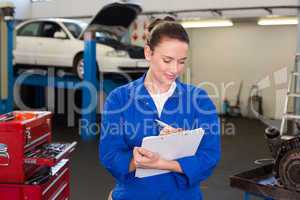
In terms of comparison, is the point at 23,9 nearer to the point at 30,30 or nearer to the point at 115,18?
the point at 30,30

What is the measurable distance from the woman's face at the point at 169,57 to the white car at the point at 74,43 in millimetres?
4944

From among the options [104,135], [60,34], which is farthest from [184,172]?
[60,34]

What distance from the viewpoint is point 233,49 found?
414 inches

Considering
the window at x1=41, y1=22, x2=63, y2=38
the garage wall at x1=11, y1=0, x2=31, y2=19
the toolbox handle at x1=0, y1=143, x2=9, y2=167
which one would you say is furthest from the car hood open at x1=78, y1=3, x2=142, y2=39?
the garage wall at x1=11, y1=0, x2=31, y2=19

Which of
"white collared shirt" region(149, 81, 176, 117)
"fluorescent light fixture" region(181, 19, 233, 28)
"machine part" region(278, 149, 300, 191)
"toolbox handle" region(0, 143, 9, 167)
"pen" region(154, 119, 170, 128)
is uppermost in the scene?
"fluorescent light fixture" region(181, 19, 233, 28)

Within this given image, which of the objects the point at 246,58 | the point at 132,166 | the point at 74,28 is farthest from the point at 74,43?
the point at 132,166

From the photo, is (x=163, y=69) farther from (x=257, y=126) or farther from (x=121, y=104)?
(x=257, y=126)

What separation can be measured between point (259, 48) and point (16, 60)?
5.96 meters

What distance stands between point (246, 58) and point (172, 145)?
9.31 metres

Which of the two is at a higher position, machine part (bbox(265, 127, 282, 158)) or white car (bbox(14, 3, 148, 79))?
white car (bbox(14, 3, 148, 79))

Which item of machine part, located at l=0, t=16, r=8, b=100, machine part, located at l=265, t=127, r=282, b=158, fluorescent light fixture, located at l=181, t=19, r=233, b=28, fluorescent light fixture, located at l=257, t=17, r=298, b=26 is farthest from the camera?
fluorescent light fixture, located at l=181, t=19, r=233, b=28

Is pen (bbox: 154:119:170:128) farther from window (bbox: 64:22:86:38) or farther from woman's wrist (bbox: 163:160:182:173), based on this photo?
window (bbox: 64:22:86:38)

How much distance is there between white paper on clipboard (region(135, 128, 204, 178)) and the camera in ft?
4.86

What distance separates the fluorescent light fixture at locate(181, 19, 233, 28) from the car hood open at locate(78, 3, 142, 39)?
9.34ft
